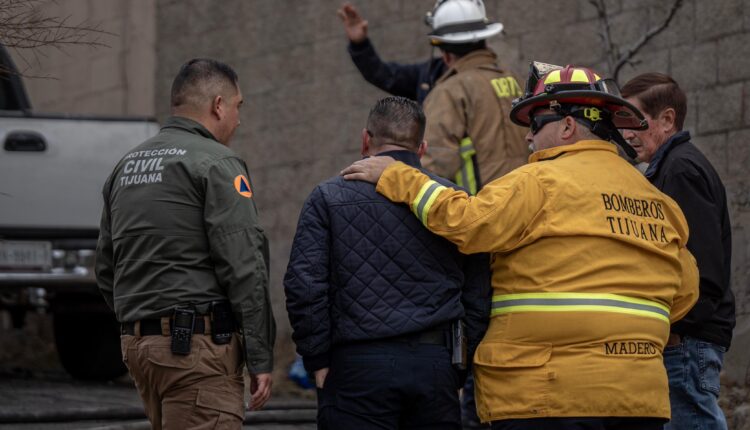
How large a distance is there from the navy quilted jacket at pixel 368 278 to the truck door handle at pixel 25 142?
14.5ft

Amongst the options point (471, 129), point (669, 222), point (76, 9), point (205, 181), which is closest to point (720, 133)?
point (471, 129)

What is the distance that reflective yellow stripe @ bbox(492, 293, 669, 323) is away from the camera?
156 inches

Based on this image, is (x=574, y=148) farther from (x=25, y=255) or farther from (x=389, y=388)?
(x=25, y=255)

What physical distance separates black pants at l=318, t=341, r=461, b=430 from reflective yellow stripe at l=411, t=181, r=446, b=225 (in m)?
0.43

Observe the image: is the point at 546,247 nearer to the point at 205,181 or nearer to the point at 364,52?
the point at 205,181

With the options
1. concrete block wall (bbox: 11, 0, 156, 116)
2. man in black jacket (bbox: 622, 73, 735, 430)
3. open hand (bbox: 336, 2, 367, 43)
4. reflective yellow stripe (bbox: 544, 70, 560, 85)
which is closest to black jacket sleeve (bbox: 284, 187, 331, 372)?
reflective yellow stripe (bbox: 544, 70, 560, 85)

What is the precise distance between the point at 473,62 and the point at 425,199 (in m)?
2.77

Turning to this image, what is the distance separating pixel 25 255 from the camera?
27.3ft

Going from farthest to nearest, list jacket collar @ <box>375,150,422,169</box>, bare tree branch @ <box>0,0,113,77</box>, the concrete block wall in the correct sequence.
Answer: the concrete block wall < bare tree branch @ <box>0,0,113,77</box> < jacket collar @ <box>375,150,422,169</box>

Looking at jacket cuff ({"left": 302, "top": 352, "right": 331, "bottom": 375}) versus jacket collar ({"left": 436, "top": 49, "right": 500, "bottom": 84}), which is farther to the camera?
jacket collar ({"left": 436, "top": 49, "right": 500, "bottom": 84})

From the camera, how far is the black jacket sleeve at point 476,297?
436cm

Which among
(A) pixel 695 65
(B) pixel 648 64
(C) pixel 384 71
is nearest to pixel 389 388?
(C) pixel 384 71

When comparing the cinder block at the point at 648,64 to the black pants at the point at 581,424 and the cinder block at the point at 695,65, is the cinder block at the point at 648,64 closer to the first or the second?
the cinder block at the point at 695,65

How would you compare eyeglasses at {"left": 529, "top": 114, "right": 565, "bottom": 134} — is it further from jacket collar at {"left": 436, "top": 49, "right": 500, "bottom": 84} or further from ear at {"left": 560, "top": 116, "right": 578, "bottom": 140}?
jacket collar at {"left": 436, "top": 49, "right": 500, "bottom": 84}
